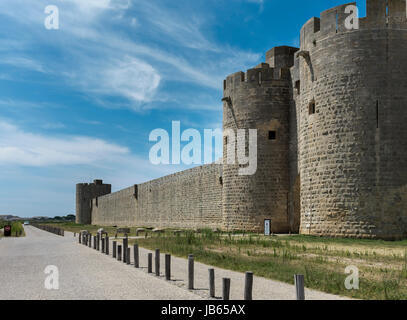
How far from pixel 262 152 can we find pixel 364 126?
6.39 m

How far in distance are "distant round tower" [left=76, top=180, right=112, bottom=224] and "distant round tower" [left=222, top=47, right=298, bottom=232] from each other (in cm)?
5299

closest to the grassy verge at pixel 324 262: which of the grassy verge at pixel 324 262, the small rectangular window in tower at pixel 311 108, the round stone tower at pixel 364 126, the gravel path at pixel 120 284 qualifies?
the grassy verge at pixel 324 262

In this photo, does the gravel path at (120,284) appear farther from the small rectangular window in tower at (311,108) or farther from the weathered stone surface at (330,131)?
the small rectangular window in tower at (311,108)

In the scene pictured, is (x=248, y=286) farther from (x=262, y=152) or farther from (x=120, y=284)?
(x=262, y=152)

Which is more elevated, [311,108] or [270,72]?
[270,72]

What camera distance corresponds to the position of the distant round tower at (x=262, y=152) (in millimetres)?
22109

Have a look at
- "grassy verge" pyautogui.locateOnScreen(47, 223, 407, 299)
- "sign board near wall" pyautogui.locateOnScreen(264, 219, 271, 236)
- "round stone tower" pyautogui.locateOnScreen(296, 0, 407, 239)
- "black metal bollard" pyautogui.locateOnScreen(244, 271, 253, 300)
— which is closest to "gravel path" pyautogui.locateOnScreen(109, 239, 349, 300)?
"grassy verge" pyautogui.locateOnScreen(47, 223, 407, 299)

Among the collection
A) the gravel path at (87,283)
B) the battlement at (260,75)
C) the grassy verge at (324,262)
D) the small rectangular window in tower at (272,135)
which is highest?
the battlement at (260,75)

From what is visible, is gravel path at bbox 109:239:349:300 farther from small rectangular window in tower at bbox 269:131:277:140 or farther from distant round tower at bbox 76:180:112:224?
distant round tower at bbox 76:180:112:224

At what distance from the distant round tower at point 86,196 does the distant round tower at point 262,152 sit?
5299cm

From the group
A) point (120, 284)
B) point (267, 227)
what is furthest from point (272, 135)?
point (120, 284)

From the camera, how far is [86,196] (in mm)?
73125
